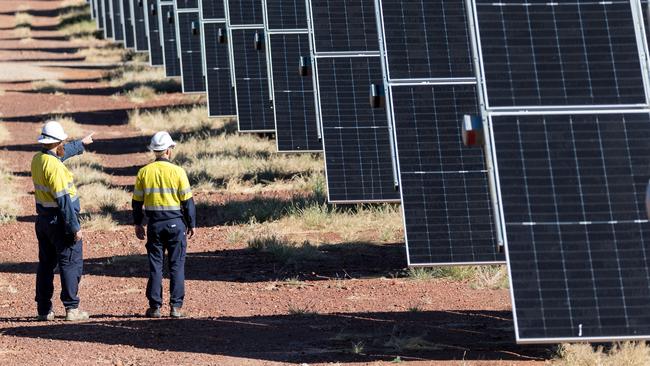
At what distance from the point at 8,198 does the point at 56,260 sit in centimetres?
905

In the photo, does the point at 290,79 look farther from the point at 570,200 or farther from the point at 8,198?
the point at 570,200

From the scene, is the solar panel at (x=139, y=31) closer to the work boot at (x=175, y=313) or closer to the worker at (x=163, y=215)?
the worker at (x=163, y=215)

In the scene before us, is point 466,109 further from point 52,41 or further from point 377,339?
point 52,41

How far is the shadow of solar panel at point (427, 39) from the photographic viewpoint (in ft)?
48.1

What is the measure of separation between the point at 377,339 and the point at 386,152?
217 inches

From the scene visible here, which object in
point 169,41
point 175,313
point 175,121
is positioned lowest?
point 175,313

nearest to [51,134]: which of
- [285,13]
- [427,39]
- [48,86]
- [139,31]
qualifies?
[427,39]

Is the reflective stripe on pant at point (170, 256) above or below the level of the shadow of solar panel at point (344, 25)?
below

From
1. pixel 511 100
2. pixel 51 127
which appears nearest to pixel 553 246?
pixel 511 100

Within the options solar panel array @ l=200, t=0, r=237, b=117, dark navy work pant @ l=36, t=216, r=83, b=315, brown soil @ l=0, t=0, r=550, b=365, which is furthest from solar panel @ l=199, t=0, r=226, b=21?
dark navy work pant @ l=36, t=216, r=83, b=315

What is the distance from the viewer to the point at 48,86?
41.6 metres

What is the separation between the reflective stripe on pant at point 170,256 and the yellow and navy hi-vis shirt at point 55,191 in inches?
28.9

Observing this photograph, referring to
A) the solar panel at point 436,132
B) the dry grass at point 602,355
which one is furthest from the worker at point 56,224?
the dry grass at point 602,355

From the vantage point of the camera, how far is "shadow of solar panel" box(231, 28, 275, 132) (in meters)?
24.8
